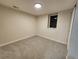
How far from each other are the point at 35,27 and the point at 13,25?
2459 mm

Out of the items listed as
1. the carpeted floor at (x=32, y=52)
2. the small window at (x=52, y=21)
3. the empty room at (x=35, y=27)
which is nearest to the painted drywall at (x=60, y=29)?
the empty room at (x=35, y=27)

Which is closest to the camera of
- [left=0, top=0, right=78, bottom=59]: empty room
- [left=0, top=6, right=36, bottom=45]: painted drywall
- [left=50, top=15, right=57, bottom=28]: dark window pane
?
[left=0, top=0, right=78, bottom=59]: empty room

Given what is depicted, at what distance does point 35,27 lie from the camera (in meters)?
5.93

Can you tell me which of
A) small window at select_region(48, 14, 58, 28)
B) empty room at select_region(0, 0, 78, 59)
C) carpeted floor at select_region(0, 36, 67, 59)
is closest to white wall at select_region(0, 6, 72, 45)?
empty room at select_region(0, 0, 78, 59)

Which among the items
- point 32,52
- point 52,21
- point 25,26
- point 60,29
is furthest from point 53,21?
point 32,52

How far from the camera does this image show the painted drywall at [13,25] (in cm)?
319

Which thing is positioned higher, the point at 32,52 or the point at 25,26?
the point at 25,26

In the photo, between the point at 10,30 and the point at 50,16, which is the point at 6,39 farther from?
the point at 50,16

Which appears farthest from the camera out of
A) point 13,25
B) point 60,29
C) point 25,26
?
point 25,26

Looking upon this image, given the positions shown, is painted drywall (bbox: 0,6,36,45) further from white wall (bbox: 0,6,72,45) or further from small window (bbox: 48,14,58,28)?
small window (bbox: 48,14,58,28)

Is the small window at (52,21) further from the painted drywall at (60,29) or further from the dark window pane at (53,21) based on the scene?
the painted drywall at (60,29)

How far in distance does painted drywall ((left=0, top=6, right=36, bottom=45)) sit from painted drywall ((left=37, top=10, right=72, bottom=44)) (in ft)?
3.90

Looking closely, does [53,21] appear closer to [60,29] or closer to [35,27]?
[60,29]

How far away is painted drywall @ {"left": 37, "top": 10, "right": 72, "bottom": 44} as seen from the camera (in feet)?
11.9
